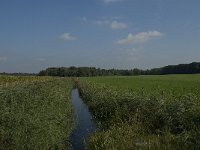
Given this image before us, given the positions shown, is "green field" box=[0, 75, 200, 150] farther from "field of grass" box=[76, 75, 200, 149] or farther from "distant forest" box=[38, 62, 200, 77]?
"distant forest" box=[38, 62, 200, 77]

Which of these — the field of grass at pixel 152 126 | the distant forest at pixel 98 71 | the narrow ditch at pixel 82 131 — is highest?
the distant forest at pixel 98 71

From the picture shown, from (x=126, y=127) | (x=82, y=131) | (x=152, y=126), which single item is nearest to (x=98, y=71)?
(x=82, y=131)

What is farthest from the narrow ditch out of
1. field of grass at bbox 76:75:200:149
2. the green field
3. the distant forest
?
the distant forest

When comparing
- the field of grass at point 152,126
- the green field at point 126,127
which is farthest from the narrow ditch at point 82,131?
the field of grass at point 152,126

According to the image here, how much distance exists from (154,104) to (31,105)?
16.5 ft

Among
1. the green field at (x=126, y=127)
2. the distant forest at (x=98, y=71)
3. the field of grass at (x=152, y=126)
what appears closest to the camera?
the field of grass at (x=152, y=126)

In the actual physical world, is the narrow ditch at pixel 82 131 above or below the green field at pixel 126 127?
below

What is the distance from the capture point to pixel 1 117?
1473 cm

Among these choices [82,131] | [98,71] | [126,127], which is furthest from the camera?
[98,71]

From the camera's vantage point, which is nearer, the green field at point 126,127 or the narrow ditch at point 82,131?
the green field at point 126,127

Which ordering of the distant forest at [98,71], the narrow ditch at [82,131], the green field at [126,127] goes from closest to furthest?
1. the green field at [126,127]
2. the narrow ditch at [82,131]
3. the distant forest at [98,71]

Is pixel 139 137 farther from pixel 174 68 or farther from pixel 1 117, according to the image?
pixel 174 68

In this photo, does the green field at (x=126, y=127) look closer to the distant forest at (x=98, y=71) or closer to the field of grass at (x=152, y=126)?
the field of grass at (x=152, y=126)

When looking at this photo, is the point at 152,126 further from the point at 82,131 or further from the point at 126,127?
the point at 82,131
